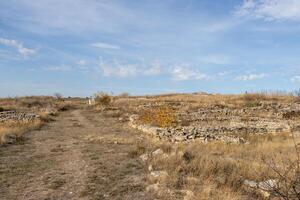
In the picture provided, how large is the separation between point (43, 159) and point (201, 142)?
20.9 ft

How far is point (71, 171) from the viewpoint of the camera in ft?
34.2

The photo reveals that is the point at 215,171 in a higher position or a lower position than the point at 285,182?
lower

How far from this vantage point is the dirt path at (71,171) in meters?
8.54

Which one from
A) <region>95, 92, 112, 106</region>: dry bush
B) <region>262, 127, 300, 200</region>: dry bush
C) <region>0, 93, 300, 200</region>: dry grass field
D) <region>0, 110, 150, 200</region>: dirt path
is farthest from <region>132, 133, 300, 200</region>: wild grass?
<region>95, 92, 112, 106</region>: dry bush

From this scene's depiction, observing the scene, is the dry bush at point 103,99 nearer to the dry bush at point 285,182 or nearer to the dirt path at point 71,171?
the dirt path at point 71,171

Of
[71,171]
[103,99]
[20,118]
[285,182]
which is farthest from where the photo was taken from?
[103,99]

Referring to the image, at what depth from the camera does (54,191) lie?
8633mm

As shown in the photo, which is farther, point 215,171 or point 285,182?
point 215,171

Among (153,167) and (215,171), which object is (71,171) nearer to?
(153,167)

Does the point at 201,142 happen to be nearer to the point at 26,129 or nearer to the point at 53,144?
the point at 53,144

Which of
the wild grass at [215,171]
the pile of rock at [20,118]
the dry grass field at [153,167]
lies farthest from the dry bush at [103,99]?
the wild grass at [215,171]

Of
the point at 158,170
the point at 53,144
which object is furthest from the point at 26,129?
the point at 158,170

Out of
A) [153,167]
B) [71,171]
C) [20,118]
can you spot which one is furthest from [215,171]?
[20,118]

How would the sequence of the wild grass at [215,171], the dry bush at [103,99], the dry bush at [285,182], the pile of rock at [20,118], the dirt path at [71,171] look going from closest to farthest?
the dry bush at [285,182], the wild grass at [215,171], the dirt path at [71,171], the pile of rock at [20,118], the dry bush at [103,99]
